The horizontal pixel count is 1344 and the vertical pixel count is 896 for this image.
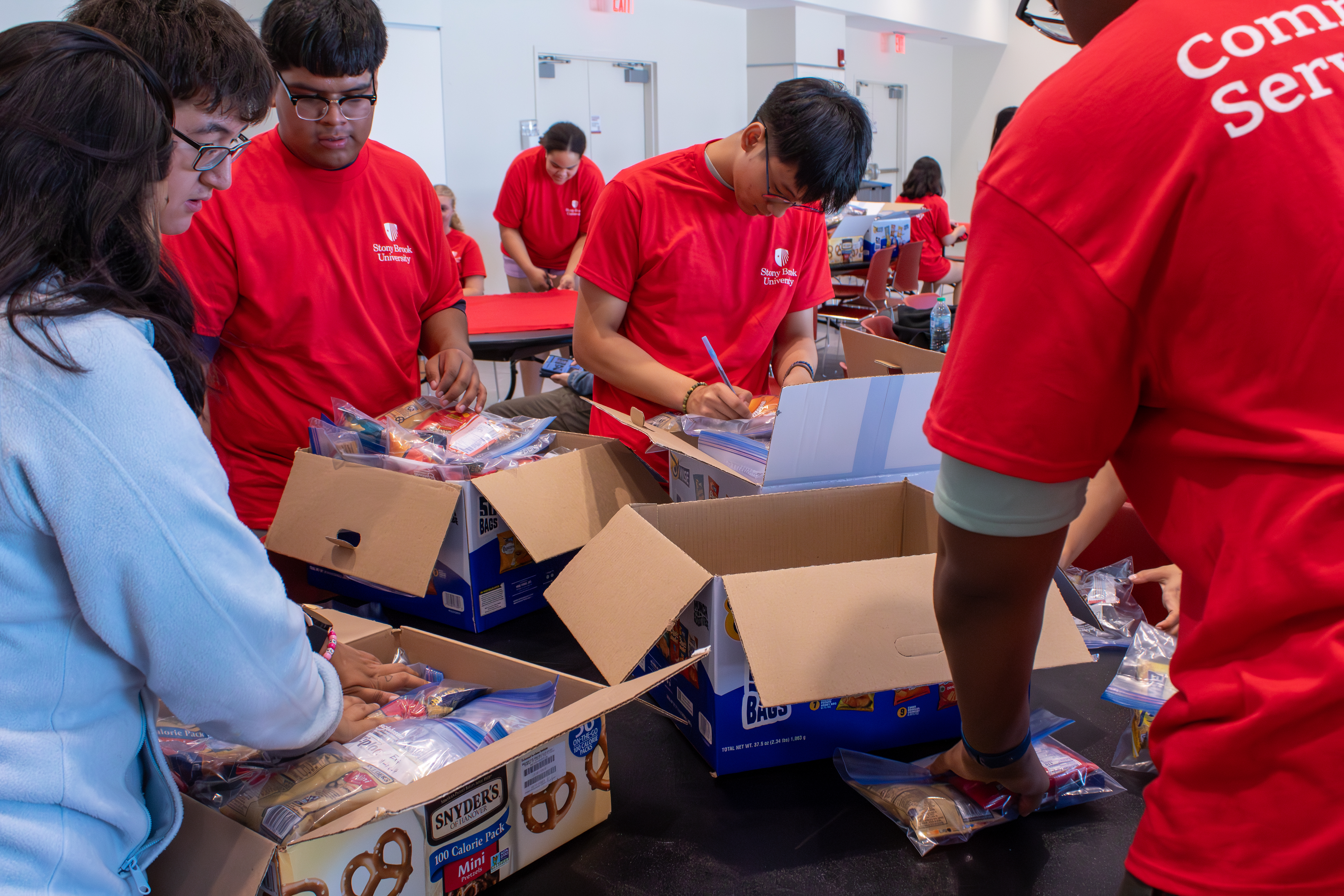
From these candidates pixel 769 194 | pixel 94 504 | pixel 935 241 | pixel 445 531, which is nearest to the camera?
pixel 94 504

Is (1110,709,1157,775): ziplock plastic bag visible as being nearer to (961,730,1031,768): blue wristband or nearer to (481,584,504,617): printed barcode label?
(961,730,1031,768): blue wristband

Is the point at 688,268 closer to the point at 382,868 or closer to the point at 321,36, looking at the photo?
the point at 321,36

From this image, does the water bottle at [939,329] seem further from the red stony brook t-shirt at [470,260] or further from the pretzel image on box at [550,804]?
the red stony brook t-shirt at [470,260]

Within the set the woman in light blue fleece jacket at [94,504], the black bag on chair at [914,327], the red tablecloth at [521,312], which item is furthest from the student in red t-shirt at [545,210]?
the woman in light blue fleece jacket at [94,504]

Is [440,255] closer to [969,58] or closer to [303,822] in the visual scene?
[303,822]

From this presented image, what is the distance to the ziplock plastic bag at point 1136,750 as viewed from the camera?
40.0 inches

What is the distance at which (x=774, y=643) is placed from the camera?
96 centimetres

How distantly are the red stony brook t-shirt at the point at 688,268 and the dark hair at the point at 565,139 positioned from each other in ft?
11.5

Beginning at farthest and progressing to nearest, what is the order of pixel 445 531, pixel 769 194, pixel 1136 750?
1. pixel 769 194
2. pixel 445 531
3. pixel 1136 750

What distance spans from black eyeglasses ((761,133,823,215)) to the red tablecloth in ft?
3.49

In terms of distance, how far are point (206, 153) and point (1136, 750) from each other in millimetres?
1169

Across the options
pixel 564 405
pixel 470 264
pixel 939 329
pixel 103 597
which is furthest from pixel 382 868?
pixel 470 264

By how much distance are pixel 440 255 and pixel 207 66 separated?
985 mm

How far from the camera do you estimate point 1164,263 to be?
523 millimetres
